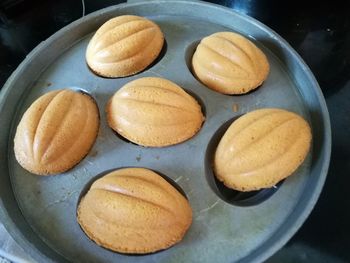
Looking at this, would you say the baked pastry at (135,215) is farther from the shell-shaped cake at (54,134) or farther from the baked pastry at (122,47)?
the baked pastry at (122,47)

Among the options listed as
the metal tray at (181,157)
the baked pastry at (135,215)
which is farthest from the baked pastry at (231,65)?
the baked pastry at (135,215)

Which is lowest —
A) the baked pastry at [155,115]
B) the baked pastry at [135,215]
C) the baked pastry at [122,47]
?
the baked pastry at [135,215]

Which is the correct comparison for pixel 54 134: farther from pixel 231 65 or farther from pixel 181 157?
pixel 231 65

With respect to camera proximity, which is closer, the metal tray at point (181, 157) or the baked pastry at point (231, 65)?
the metal tray at point (181, 157)

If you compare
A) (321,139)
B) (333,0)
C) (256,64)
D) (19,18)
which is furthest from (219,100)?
(19,18)

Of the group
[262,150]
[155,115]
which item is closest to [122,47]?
[155,115]
